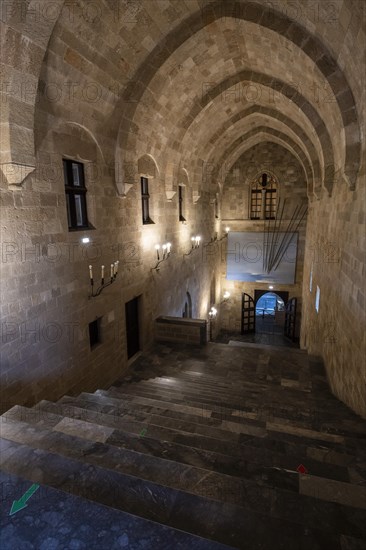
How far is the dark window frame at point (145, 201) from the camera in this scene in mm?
7246

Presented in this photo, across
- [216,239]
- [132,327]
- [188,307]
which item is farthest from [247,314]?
[132,327]

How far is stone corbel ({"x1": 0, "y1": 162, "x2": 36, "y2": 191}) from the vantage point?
3.33 metres

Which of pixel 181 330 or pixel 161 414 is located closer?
pixel 161 414

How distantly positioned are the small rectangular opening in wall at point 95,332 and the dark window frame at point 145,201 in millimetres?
2703

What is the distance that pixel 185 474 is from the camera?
2213 mm

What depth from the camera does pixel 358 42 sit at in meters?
3.42

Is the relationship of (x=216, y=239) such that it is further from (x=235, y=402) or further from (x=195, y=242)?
(x=235, y=402)

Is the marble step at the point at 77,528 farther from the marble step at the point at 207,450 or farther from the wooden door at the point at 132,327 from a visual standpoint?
the wooden door at the point at 132,327

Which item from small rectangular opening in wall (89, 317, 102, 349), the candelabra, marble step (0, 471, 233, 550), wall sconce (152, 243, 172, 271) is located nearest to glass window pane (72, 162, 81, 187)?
small rectangular opening in wall (89, 317, 102, 349)

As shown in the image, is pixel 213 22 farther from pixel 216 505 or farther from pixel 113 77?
pixel 216 505

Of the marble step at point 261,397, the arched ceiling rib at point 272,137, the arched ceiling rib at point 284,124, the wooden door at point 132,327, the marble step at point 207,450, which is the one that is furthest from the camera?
the arched ceiling rib at point 272,137

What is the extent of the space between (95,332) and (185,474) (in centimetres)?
384

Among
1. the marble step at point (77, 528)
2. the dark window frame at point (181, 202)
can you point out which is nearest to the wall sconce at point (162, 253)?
the dark window frame at point (181, 202)

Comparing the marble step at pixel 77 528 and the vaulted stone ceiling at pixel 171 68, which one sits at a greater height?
the vaulted stone ceiling at pixel 171 68
